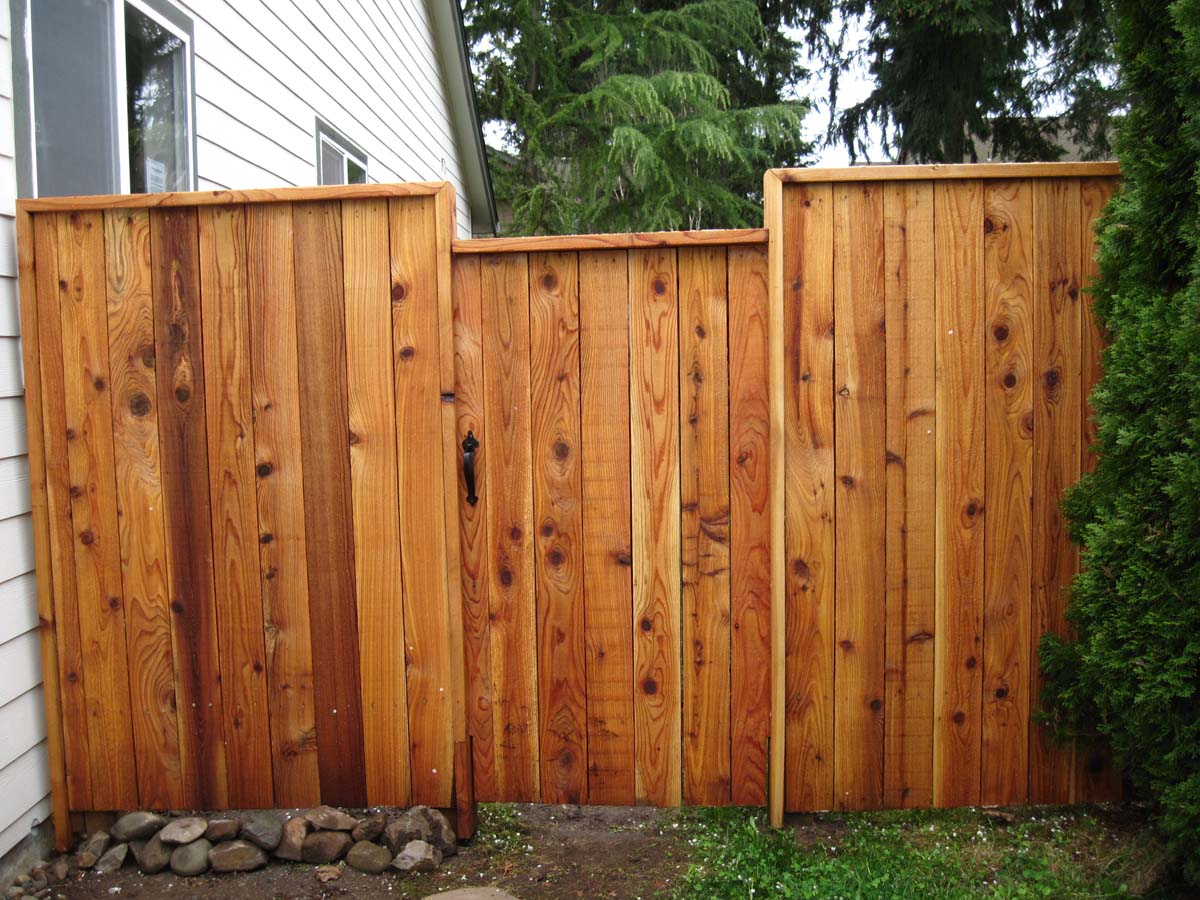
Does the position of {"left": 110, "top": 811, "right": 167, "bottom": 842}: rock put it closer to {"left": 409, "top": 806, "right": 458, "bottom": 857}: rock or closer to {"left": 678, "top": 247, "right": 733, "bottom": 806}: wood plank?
{"left": 409, "top": 806, "right": 458, "bottom": 857}: rock

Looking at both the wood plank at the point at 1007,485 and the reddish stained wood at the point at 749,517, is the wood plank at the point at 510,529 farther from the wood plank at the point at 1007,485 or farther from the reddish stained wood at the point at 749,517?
the wood plank at the point at 1007,485

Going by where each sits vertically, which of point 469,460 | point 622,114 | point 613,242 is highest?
point 622,114

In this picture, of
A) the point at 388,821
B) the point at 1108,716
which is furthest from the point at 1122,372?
A: the point at 388,821

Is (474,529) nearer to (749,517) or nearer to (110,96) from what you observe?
(749,517)

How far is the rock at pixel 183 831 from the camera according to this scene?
3066 mm

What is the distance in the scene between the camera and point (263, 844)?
3070 millimetres

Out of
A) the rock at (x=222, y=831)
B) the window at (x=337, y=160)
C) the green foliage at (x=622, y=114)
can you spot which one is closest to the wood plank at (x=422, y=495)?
the rock at (x=222, y=831)

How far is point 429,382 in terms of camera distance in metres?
3.12

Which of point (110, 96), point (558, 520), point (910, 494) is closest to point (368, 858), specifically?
point (558, 520)

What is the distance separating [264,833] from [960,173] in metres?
2.96

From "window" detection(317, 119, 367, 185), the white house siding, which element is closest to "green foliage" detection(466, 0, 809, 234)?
the white house siding

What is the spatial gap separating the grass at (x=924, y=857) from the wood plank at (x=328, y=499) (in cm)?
117

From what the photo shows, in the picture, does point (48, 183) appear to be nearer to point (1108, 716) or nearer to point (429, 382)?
point (429, 382)

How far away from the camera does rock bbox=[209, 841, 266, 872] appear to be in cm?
303
